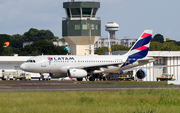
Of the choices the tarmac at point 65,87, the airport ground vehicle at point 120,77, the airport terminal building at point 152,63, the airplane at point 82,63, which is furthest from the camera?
the airport terminal building at point 152,63

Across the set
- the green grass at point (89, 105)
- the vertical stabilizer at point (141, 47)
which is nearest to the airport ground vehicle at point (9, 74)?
the vertical stabilizer at point (141, 47)

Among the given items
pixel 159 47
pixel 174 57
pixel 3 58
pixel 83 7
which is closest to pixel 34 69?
pixel 3 58

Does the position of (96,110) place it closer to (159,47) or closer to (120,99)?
(120,99)

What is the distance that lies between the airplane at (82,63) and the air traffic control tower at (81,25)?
38587 mm

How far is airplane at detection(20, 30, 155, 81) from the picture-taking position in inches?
1997

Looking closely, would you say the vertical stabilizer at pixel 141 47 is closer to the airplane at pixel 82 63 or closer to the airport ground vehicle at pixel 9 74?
the airplane at pixel 82 63

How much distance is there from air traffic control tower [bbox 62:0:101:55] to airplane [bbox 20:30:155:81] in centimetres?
3859

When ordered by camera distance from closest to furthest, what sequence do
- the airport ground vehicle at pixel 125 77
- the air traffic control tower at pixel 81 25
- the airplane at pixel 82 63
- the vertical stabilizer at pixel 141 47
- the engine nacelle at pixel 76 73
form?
the engine nacelle at pixel 76 73 → the airplane at pixel 82 63 → the vertical stabilizer at pixel 141 47 → the airport ground vehicle at pixel 125 77 → the air traffic control tower at pixel 81 25

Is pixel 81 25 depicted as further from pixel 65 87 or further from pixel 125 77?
pixel 65 87

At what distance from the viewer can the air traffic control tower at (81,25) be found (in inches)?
3826

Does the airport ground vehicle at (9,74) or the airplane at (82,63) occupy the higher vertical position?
the airplane at (82,63)

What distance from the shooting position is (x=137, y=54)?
5759 cm

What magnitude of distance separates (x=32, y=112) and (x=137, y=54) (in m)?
43.0

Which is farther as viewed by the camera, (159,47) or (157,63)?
(159,47)
